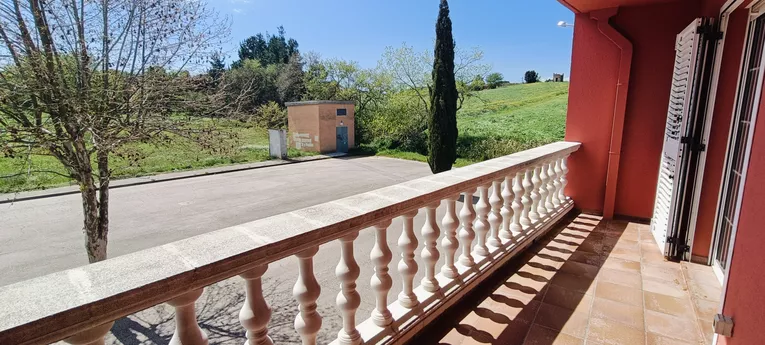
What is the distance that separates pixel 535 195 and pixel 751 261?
Result: 5.48 ft

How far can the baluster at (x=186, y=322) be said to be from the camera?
85 cm

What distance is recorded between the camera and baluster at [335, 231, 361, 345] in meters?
1.29

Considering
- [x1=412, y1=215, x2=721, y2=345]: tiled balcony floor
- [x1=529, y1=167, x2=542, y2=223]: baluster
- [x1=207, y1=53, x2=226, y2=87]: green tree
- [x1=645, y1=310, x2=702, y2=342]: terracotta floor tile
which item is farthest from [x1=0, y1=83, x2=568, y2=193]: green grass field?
[x1=645, y1=310, x2=702, y2=342]: terracotta floor tile

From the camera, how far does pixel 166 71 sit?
4.24 m

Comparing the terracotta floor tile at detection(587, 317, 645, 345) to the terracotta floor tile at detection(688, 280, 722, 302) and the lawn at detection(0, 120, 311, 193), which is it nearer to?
the terracotta floor tile at detection(688, 280, 722, 302)

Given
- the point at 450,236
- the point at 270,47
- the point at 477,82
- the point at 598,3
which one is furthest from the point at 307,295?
the point at 270,47

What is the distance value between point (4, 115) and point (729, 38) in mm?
5900

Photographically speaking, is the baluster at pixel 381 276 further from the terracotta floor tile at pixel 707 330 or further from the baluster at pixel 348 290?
the terracotta floor tile at pixel 707 330

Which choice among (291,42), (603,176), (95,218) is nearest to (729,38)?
(603,176)

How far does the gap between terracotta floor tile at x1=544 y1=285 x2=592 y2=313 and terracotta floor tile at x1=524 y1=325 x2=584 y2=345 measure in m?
0.29

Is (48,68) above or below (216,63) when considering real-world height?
below

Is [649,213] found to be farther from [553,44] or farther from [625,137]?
[553,44]

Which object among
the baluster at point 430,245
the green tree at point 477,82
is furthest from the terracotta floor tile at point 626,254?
Answer: the green tree at point 477,82

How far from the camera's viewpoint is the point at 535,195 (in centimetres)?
302
